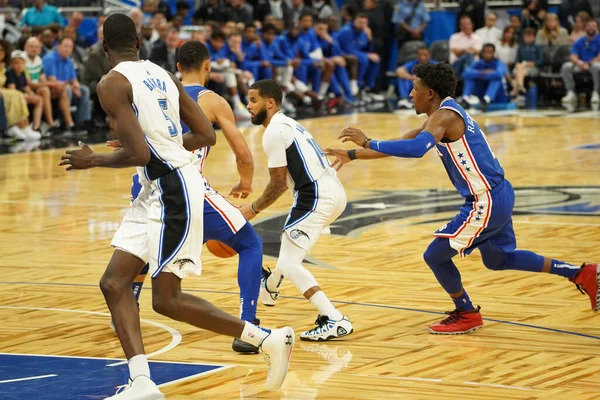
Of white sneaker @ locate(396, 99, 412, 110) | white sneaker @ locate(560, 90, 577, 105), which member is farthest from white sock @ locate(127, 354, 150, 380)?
white sneaker @ locate(560, 90, 577, 105)

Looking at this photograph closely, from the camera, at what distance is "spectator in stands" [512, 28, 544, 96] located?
23.4 meters

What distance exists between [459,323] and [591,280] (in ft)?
2.92

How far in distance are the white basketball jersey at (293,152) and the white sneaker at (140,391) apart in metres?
2.09

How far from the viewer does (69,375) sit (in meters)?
5.83

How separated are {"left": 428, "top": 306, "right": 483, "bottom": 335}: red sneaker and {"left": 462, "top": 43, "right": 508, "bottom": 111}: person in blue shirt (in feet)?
52.6

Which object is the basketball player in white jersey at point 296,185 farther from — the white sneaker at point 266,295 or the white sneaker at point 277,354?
the white sneaker at point 277,354

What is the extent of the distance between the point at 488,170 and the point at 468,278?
1.65 metres

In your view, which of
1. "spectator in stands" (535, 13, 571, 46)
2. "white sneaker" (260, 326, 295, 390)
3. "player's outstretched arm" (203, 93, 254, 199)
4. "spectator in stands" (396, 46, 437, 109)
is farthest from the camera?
"spectator in stands" (396, 46, 437, 109)

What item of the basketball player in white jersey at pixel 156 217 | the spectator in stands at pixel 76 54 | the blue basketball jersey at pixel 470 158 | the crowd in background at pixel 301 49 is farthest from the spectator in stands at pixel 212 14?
the basketball player in white jersey at pixel 156 217

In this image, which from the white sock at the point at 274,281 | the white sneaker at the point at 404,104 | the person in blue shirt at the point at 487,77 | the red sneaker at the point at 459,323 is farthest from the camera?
the white sneaker at the point at 404,104

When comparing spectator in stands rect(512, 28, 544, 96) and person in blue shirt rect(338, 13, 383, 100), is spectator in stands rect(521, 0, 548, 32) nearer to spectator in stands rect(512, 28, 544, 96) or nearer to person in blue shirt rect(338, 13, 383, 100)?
spectator in stands rect(512, 28, 544, 96)

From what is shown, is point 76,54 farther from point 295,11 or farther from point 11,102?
point 295,11

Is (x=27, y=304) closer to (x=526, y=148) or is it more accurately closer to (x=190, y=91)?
(x=190, y=91)

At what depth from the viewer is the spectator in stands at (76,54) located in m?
19.1
